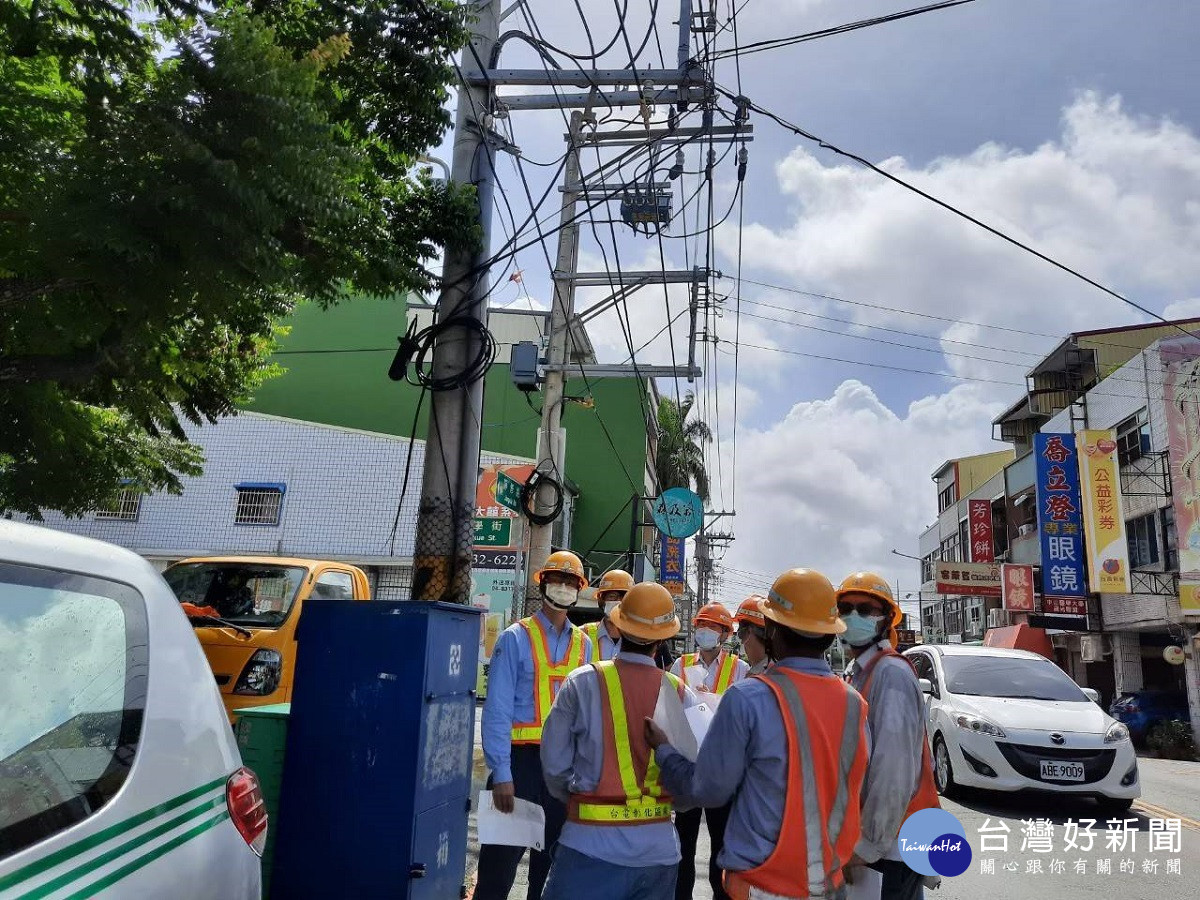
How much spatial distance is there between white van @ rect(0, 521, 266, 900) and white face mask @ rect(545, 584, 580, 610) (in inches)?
106

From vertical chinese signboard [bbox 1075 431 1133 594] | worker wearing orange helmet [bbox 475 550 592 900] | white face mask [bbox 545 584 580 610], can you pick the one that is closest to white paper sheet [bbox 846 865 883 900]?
worker wearing orange helmet [bbox 475 550 592 900]

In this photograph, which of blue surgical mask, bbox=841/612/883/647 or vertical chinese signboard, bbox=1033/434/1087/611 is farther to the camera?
vertical chinese signboard, bbox=1033/434/1087/611

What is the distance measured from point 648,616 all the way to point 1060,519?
84.2ft

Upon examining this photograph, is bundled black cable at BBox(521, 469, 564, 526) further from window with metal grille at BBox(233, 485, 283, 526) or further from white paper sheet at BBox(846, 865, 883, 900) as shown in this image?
window with metal grille at BBox(233, 485, 283, 526)

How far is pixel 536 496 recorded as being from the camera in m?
11.1

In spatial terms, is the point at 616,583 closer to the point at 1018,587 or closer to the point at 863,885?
the point at 863,885

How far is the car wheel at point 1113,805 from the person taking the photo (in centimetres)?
882

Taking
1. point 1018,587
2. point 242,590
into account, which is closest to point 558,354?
point 242,590

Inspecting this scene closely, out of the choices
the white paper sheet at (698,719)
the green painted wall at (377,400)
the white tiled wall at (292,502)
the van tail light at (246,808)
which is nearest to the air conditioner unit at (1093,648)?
the green painted wall at (377,400)

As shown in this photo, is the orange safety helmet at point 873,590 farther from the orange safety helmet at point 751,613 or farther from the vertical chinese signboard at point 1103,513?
the vertical chinese signboard at point 1103,513

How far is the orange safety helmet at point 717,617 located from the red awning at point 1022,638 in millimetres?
23075

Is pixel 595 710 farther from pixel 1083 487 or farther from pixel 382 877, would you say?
pixel 1083 487

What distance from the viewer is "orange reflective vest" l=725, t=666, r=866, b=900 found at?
2750 mm

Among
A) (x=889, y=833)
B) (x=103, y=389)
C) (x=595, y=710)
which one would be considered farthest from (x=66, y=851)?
(x=103, y=389)
